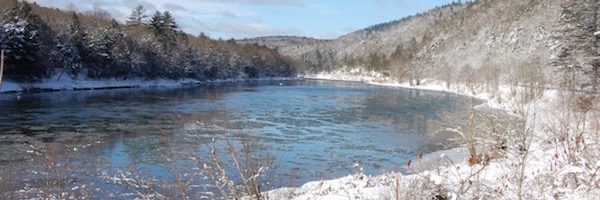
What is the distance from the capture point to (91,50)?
58.3m

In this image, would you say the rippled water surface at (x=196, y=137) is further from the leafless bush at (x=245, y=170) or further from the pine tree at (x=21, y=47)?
the pine tree at (x=21, y=47)

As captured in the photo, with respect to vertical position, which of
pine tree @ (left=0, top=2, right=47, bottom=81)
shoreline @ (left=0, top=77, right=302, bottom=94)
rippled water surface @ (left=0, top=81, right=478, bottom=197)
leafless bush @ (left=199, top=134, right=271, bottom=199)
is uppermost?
pine tree @ (left=0, top=2, right=47, bottom=81)

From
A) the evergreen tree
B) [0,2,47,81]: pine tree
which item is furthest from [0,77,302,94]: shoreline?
the evergreen tree

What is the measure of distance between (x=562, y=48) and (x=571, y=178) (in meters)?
37.1

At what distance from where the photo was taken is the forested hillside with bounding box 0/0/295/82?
148 ft

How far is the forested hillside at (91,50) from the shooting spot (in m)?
45.1

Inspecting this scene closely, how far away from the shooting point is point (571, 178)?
248 inches

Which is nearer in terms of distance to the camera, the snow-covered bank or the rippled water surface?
the rippled water surface

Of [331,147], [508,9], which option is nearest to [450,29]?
[508,9]

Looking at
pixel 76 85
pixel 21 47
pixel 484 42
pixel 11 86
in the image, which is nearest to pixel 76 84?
pixel 76 85

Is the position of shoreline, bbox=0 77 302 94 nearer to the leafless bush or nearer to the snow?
the snow

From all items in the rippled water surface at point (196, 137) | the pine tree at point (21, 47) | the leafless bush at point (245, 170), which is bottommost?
the rippled water surface at point (196, 137)

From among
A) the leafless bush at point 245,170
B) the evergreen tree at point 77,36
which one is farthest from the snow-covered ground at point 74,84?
the leafless bush at point 245,170

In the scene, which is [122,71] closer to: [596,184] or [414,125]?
[414,125]
